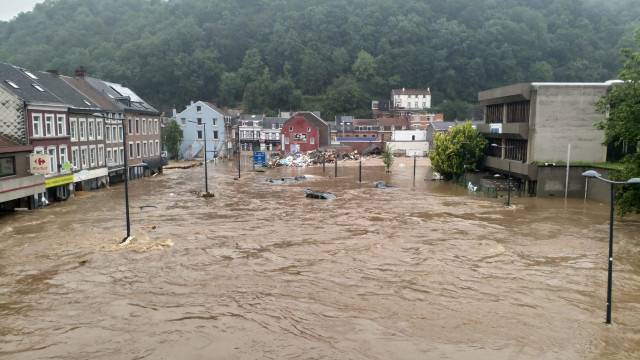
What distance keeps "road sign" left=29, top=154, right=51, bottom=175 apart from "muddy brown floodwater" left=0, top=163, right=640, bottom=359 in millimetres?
3130

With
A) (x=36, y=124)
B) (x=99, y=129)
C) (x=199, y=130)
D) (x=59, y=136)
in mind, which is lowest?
(x=59, y=136)

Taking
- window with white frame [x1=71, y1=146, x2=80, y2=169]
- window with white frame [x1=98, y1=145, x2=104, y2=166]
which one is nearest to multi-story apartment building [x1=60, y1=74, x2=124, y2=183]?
window with white frame [x1=98, y1=145, x2=104, y2=166]

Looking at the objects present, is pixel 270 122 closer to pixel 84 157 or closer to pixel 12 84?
pixel 84 157

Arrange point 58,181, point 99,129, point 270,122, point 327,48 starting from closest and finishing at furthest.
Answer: point 58,181 < point 99,129 < point 270,122 < point 327,48

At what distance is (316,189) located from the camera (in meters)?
52.6

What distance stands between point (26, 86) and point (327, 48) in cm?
12431

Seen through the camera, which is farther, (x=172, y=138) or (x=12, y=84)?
(x=172, y=138)

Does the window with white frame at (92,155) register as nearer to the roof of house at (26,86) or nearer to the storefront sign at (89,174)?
the storefront sign at (89,174)

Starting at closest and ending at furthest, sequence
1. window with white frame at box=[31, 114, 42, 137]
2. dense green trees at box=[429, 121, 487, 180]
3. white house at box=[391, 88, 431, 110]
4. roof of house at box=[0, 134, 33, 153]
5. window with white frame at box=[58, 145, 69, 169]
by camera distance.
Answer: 1. roof of house at box=[0, 134, 33, 153]
2. window with white frame at box=[31, 114, 42, 137]
3. window with white frame at box=[58, 145, 69, 169]
4. dense green trees at box=[429, 121, 487, 180]
5. white house at box=[391, 88, 431, 110]

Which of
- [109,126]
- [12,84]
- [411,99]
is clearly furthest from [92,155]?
[411,99]

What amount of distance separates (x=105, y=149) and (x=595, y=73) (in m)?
130

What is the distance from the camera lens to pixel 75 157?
46531 millimetres

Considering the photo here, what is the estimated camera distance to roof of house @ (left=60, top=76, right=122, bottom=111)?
5384cm

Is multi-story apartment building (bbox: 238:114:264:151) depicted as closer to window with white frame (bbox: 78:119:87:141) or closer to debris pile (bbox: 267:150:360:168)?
debris pile (bbox: 267:150:360:168)
